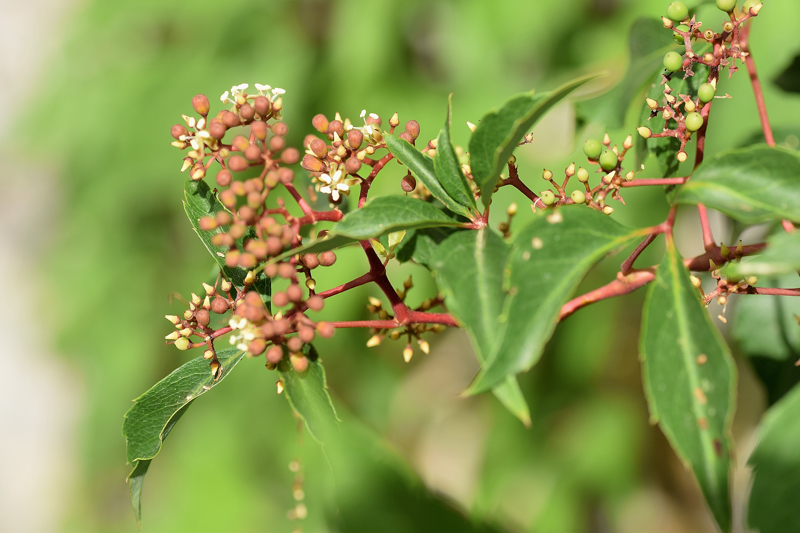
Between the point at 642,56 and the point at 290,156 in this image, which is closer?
the point at 290,156

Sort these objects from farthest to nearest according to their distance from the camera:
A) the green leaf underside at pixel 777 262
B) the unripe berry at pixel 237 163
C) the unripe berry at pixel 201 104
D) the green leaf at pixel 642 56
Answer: the green leaf at pixel 642 56 < the unripe berry at pixel 201 104 < the unripe berry at pixel 237 163 < the green leaf underside at pixel 777 262

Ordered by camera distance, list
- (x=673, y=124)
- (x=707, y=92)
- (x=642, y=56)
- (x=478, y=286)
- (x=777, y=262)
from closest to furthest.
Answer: (x=777, y=262)
(x=478, y=286)
(x=707, y=92)
(x=673, y=124)
(x=642, y=56)

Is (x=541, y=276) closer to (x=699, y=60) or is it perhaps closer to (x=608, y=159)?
(x=608, y=159)

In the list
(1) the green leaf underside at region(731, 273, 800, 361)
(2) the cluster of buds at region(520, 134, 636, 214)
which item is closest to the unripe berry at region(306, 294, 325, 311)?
(2) the cluster of buds at region(520, 134, 636, 214)

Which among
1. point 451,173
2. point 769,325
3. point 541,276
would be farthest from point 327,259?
point 769,325

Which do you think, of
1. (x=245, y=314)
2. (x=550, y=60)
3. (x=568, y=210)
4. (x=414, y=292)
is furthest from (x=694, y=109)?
(x=550, y=60)

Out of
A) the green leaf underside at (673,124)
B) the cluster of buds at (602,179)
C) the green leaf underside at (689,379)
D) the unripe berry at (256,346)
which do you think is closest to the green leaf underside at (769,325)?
the green leaf underside at (673,124)

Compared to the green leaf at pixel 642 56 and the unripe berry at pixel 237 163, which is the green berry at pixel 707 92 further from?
the unripe berry at pixel 237 163
